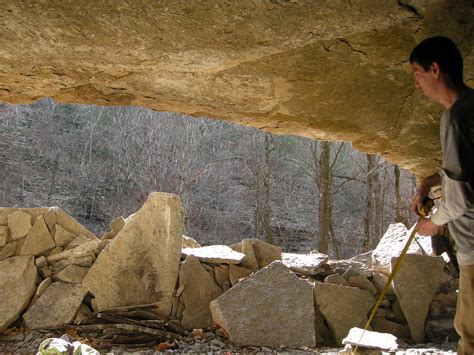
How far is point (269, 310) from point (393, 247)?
1720 millimetres

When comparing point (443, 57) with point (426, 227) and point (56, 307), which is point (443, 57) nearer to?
point (426, 227)

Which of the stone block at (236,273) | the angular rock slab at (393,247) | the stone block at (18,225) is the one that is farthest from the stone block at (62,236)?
the angular rock slab at (393,247)

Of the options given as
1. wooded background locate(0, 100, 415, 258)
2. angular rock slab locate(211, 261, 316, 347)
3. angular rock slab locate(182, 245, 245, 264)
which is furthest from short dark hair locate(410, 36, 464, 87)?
wooded background locate(0, 100, 415, 258)

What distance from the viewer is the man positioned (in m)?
1.46

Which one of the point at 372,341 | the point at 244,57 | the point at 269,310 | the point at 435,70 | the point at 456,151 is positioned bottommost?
the point at 269,310

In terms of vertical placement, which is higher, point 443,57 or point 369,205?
point 443,57

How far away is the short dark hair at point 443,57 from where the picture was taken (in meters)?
1.58

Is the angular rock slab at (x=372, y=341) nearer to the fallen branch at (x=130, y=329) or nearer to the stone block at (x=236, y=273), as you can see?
the stone block at (x=236, y=273)

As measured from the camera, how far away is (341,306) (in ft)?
13.7

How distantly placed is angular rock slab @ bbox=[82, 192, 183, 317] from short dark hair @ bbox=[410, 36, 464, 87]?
10.3 feet

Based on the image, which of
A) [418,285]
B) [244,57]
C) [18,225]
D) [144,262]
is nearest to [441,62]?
[244,57]

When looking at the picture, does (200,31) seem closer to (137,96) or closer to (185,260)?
(137,96)

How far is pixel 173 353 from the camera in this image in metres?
3.59

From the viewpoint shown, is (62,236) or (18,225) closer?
(18,225)
